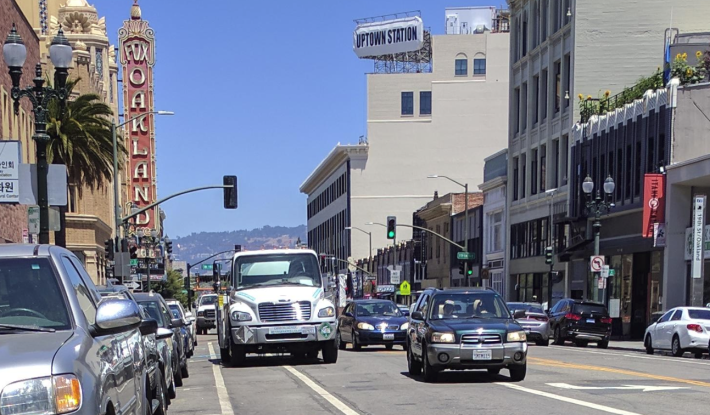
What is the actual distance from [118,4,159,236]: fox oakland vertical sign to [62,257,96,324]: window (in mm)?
74719

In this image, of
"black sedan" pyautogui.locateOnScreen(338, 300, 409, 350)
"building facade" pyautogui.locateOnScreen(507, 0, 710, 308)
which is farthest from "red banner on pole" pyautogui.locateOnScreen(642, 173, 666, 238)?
"black sedan" pyautogui.locateOnScreen(338, 300, 409, 350)

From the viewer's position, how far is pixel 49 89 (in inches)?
902

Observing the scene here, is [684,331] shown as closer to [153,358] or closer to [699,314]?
[699,314]

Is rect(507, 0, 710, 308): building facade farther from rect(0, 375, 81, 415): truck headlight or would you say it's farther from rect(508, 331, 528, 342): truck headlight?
rect(0, 375, 81, 415): truck headlight

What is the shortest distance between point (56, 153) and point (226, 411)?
83.3 feet

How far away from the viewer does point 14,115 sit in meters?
43.2

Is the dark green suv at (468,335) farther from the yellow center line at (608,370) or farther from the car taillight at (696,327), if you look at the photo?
the car taillight at (696,327)

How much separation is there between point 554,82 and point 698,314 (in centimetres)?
3124

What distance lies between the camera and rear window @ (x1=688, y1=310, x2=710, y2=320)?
30234mm

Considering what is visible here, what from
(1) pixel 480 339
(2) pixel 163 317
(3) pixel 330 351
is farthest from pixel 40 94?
(1) pixel 480 339

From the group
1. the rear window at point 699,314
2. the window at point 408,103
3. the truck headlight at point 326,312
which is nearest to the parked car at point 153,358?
the truck headlight at point 326,312

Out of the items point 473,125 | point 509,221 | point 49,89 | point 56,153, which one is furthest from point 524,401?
point 473,125

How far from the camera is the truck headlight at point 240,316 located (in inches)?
931

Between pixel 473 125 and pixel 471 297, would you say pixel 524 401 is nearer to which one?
pixel 471 297
